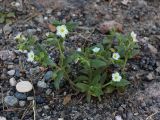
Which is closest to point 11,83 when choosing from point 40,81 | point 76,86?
point 40,81

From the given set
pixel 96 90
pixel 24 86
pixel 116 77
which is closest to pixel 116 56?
pixel 116 77

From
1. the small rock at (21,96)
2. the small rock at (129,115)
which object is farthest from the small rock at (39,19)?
the small rock at (129,115)

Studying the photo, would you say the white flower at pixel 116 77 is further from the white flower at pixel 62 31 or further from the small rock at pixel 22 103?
the small rock at pixel 22 103

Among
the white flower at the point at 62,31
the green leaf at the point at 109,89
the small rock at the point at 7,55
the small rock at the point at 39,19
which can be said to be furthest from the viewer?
the small rock at the point at 39,19

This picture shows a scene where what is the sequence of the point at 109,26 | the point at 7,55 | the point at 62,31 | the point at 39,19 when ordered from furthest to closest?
1. the point at 39,19
2. the point at 109,26
3. the point at 7,55
4. the point at 62,31

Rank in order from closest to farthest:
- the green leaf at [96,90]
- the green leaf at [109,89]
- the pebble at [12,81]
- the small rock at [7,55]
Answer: the green leaf at [96,90] → the green leaf at [109,89] → the pebble at [12,81] → the small rock at [7,55]

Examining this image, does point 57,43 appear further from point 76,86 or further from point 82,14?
point 82,14

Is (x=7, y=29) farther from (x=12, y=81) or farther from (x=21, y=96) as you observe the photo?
(x=21, y=96)
